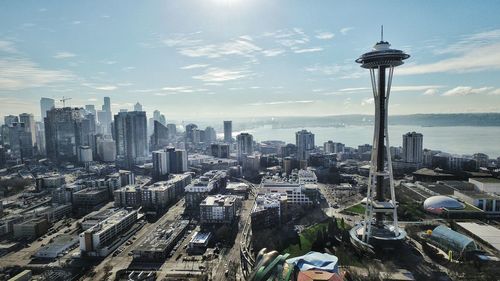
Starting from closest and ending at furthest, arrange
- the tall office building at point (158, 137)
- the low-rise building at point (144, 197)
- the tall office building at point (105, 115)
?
1. the low-rise building at point (144, 197)
2. the tall office building at point (158, 137)
3. the tall office building at point (105, 115)

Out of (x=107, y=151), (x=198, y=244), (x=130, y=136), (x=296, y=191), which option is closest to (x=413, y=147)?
(x=296, y=191)

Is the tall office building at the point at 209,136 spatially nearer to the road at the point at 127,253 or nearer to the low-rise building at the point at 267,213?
the road at the point at 127,253

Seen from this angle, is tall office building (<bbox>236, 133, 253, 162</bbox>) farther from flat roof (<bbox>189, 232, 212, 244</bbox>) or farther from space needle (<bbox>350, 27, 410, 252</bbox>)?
space needle (<bbox>350, 27, 410, 252</bbox>)

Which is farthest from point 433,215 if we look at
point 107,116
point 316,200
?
point 107,116

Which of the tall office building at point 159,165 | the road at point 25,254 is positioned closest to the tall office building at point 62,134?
the tall office building at point 159,165

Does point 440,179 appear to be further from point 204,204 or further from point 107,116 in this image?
point 107,116

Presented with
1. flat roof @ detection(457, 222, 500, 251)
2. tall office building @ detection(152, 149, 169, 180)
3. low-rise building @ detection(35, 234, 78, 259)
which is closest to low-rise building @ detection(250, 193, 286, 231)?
low-rise building @ detection(35, 234, 78, 259)
